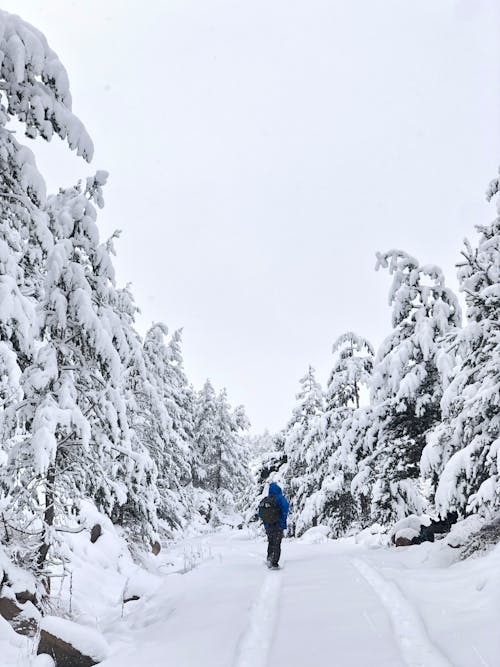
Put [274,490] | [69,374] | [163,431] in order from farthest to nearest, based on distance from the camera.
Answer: [163,431] < [274,490] < [69,374]

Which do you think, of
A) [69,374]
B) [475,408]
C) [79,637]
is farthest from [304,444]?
[79,637]

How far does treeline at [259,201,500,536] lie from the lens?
31.6ft

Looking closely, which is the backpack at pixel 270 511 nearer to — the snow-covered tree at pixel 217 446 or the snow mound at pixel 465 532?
the snow mound at pixel 465 532

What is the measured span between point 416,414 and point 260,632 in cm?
880

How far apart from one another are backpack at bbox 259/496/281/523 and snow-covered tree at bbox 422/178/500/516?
3.39m

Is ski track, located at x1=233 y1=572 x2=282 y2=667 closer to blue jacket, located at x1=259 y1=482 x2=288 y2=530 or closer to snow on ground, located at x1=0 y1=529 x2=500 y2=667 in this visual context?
snow on ground, located at x1=0 y1=529 x2=500 y2=667

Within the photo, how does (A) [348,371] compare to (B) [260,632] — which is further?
(A) [348,371]

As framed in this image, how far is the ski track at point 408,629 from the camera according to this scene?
16.7 feet

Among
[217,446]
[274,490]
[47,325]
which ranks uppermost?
[47,325]

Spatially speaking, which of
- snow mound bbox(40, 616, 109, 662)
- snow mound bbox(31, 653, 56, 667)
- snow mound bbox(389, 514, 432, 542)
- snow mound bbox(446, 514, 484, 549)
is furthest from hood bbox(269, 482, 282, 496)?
snow mound bbox(31, 653, 56, 667)

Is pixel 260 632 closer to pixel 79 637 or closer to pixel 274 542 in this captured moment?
pixel 79 637

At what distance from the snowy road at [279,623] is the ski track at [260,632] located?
0.4 inches

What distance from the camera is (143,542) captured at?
55.8 feet

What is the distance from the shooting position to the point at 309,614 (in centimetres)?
686
